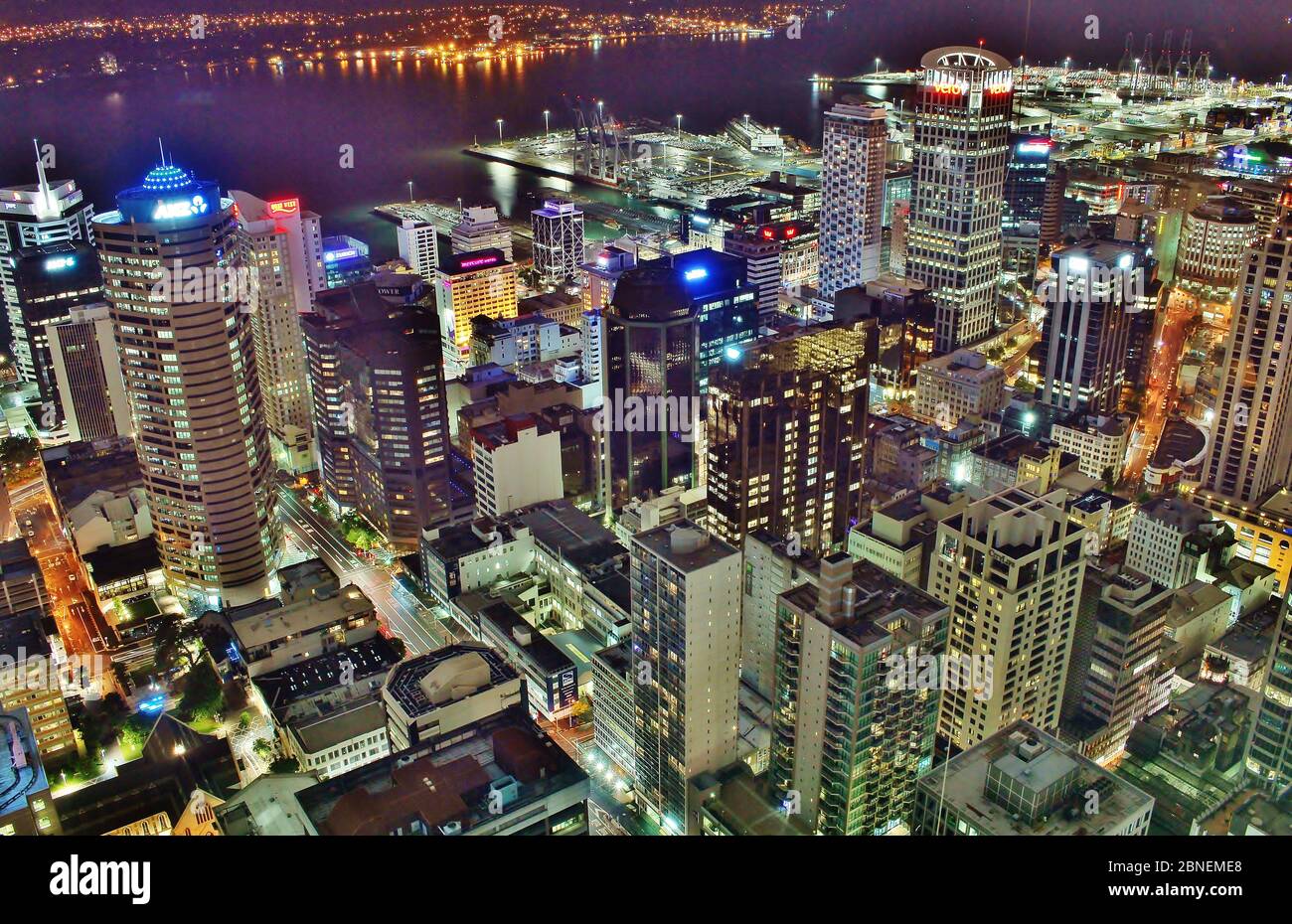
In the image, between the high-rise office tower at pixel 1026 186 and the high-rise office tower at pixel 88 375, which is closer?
the high-rise office tower at pixel 88 375

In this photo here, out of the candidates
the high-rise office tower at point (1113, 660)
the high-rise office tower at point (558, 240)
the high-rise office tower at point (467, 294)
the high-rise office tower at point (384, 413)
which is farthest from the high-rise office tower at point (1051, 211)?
the high-rise office tower at point (384, 413)

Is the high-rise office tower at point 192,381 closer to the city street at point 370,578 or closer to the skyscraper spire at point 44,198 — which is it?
the city street at point 370,578

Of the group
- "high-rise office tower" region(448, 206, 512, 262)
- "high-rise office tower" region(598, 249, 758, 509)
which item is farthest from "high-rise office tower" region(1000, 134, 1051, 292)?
"high-rise office tower" region(448, 206, 512, 262)

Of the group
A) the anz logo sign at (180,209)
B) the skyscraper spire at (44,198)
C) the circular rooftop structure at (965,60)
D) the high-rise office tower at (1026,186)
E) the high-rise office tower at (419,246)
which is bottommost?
the high-rise office tower at (419,246)

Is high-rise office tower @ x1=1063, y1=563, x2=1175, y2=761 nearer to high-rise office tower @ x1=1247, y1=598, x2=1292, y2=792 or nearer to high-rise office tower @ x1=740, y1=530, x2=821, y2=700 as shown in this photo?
high-rise office tower @ x1=1247, y1=598, x2=1292, y2=792

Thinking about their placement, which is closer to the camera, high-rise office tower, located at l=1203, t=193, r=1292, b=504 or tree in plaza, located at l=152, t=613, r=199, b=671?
tree in plaza, located at l=152, t=613, r=199, b=671
